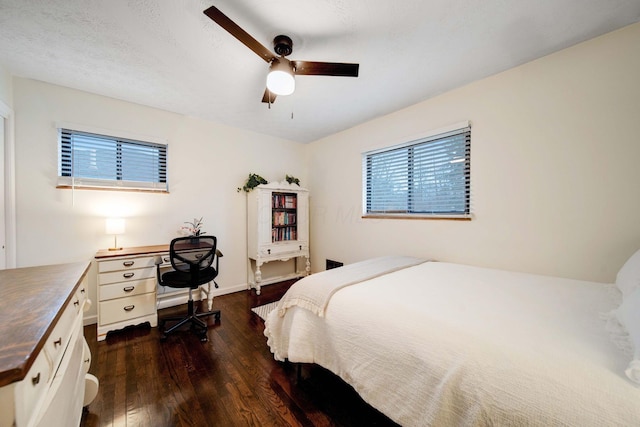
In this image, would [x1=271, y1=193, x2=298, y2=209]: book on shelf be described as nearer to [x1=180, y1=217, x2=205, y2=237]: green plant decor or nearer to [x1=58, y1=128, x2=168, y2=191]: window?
[x1=180, y1=217, x2=205, y2=237]: green plant decor

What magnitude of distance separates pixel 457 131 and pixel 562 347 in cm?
207

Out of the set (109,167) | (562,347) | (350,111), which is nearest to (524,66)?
(350,111)

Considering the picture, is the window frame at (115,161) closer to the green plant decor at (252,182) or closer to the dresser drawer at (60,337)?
the green plant decor at (252,182)

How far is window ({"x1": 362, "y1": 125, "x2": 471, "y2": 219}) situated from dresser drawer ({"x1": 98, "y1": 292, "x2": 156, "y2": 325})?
2680mm

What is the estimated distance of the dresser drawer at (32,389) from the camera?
20.9 inches

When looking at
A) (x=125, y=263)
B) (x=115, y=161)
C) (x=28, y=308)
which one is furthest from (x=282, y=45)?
(x=125, y=263)

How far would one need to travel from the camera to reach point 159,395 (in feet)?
4.96

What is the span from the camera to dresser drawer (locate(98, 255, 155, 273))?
2.20 meters

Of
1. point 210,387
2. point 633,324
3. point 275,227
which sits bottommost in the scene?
point 210,387

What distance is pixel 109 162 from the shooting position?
8.52ft

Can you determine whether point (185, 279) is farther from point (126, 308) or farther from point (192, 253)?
point (126, 308)

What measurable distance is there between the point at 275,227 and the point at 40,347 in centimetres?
299

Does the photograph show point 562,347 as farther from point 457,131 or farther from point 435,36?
point 457,131

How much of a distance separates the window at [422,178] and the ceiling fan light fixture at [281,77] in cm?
171
